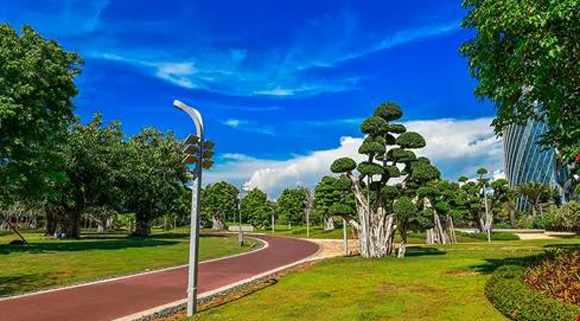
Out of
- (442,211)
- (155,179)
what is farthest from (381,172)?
(155,179)

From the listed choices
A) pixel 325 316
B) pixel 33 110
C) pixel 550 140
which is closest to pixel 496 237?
pixel 550 140

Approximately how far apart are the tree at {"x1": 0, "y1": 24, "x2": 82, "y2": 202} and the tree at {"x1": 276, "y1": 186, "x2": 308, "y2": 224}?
6443 centimetres

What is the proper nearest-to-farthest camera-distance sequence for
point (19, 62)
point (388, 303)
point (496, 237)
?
point (388, 303) < point (19, 62) < point (496, 237)

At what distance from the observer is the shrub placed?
26.2 ft

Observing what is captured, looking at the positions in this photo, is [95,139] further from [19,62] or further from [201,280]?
[201,280]

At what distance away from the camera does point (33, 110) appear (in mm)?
23328

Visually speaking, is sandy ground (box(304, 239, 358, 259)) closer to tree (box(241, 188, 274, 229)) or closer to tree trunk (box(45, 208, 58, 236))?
tree trunk (box(45, 208, 58, 236))

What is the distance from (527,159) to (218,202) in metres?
86.1

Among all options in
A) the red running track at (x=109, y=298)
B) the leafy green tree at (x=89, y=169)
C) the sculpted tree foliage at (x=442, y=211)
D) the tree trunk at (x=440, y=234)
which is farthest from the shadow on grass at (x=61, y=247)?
the tree trunk at (x=440, y=234)

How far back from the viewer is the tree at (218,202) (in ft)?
300

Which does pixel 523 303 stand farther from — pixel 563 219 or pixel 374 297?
pixel 563 219

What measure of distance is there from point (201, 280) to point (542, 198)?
85.6 metres

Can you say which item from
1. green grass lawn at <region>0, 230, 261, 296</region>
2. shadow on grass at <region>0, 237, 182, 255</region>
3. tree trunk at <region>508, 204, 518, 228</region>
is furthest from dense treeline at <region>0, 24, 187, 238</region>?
tree trunk at <region>508, 204, 518, 228</region>

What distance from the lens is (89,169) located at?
3753 cm
